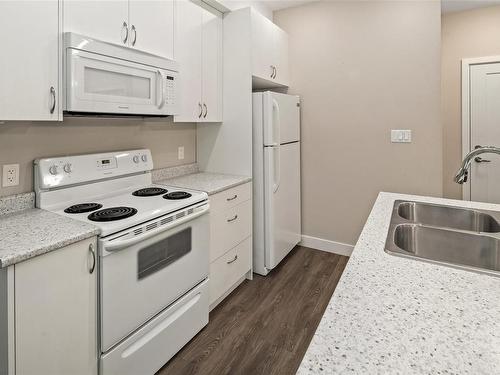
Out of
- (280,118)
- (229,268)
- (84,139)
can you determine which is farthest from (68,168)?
(280,118)

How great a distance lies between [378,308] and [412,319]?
3.0 inches

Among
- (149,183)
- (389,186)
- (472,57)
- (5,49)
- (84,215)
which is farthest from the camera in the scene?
(472,57)

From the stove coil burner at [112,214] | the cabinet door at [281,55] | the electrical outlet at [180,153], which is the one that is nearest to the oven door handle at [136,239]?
the stove coil burner at [112,214]

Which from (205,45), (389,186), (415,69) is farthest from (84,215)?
(415,69)

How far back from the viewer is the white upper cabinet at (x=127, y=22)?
157 cm

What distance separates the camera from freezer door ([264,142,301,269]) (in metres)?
2.73

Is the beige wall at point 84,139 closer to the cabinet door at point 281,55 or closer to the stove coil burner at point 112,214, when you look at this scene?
the stove coil burner at point 112,214

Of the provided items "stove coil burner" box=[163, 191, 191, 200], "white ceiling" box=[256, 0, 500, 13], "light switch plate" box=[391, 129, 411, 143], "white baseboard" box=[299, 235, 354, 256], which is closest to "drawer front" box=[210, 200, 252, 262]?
"stove coil burner" box=[163, 191, 191, 200]

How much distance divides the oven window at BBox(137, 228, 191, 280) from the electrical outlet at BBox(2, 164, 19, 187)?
0.76 metres

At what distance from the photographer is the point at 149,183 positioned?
2299 mm

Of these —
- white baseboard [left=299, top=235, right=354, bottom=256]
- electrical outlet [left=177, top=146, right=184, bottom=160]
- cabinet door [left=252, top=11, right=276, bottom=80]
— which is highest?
cabinet door [left=252, top=11, right=276, bottom=80]

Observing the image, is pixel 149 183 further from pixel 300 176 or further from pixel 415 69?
pixel 415 69

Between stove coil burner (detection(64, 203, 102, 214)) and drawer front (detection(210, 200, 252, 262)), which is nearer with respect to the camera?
stove coil burner (detection(64, 203, 102, 214))

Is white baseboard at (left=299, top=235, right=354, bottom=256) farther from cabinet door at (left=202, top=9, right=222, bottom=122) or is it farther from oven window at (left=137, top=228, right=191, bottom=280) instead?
oven window at (left=137, top=228, right=191, bottom=280)
